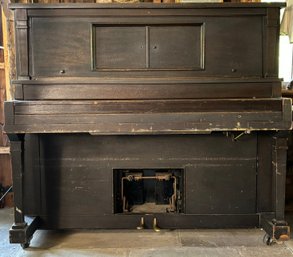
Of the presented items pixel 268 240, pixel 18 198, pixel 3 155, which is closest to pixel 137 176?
pixel 18 198

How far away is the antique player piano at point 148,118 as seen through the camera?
2049 millimetres

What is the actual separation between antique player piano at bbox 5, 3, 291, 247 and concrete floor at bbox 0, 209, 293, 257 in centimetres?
8

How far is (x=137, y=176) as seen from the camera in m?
2.43

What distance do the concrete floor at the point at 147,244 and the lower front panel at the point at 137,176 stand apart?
86mm

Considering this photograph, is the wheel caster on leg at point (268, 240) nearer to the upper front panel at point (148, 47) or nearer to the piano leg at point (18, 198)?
the upper front panel at point (148, 47)

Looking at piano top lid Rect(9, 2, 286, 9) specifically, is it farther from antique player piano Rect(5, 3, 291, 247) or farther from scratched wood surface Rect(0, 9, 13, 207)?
scratched wood surface Rect(0, 9, 13, 207)

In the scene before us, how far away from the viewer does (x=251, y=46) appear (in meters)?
2.23

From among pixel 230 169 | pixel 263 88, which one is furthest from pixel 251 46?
pixel 230 169

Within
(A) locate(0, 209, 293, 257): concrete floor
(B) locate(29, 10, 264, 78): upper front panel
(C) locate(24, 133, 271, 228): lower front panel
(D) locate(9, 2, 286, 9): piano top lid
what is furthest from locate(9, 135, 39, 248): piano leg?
(D) locate(9, 2, 286, 9): piano top lid

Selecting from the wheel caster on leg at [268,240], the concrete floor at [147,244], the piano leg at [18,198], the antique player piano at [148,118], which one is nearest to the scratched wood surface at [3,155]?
the concrete floor at [147,244]

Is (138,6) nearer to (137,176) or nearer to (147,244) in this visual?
(137,176)

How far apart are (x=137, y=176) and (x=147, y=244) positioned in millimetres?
449

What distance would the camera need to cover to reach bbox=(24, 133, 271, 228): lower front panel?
236cm

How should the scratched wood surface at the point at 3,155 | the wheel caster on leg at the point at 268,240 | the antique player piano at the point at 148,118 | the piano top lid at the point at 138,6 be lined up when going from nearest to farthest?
the antique player piano at the point at 148,118, the piano top lid at the point at 138,6, the wheel caster on leg at the point at 268,240, the scratched wood surface at the point at 3,155
